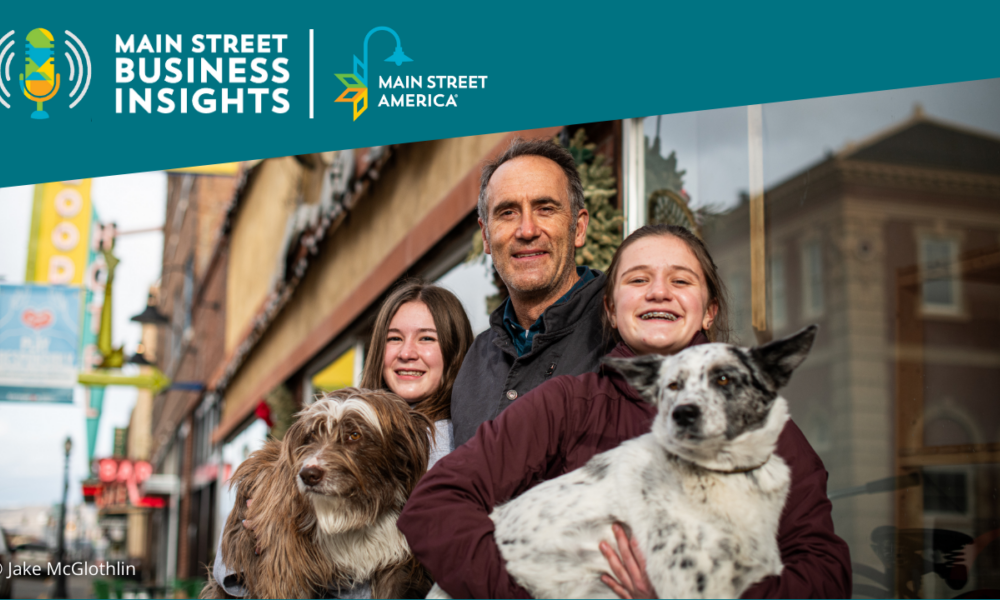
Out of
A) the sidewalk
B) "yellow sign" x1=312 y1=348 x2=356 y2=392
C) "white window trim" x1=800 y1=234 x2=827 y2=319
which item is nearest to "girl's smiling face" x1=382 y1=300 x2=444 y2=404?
"white window trim" x1=800 y1=234 x2=827 y2=319

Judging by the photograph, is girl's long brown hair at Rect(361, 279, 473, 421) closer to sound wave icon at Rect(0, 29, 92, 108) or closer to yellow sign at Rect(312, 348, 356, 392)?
sound wave icon at Rect(0, 29, 92, 108)

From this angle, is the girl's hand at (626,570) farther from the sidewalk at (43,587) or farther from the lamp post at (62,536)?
the sidewalk at (43,587)

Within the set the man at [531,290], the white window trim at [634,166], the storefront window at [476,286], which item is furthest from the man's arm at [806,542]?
the storefront window at [476,286]

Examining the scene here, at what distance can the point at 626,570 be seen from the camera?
1.71m

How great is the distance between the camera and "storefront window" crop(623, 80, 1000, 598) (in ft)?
14.5

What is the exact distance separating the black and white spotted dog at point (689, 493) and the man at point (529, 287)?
0.92 metres

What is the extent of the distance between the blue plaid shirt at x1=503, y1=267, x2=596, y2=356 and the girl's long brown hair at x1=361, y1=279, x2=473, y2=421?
0.24 metres

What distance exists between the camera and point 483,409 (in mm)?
2828

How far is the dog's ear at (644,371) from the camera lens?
1801 millimetres

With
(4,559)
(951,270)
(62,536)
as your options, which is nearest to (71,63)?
(951,270)

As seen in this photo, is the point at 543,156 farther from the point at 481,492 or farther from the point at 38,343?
the point at 38,343

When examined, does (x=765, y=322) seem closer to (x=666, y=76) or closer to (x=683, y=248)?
(x=666, y=76)

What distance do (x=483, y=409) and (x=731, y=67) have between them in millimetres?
2637

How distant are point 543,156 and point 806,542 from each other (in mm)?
1753
